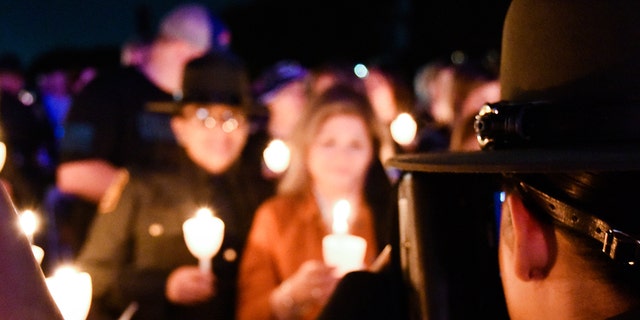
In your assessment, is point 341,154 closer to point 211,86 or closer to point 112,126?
point 211,86

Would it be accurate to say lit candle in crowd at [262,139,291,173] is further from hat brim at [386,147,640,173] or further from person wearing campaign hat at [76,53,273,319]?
hat brim at [386,147,640,173]

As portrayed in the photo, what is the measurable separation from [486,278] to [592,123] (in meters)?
0.69

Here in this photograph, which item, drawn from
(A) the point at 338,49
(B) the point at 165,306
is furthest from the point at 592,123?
(A) the point at 338,49

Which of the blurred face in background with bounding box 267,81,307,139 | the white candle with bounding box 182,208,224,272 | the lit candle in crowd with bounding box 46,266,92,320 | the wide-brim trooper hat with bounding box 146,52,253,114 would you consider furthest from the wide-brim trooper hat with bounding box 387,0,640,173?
the blurred face in background with bounding box 267,81,307,139

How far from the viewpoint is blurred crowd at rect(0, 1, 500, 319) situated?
365 cm

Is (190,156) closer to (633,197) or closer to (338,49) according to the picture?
(633,197)

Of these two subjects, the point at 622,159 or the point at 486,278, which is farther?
the point at 486,278

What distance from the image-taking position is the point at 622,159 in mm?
1206

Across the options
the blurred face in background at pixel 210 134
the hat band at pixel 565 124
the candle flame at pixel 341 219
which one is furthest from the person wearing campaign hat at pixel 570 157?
the blurred face in background at pixel 210 134

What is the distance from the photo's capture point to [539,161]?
4.17ft

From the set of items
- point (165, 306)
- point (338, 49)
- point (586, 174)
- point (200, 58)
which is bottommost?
point (165, 306)

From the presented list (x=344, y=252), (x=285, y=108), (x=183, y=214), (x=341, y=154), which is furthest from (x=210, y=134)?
(x=285, y=108)

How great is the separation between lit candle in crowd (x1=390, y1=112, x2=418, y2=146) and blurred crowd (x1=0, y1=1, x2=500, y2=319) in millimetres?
633

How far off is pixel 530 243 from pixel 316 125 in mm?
2673
